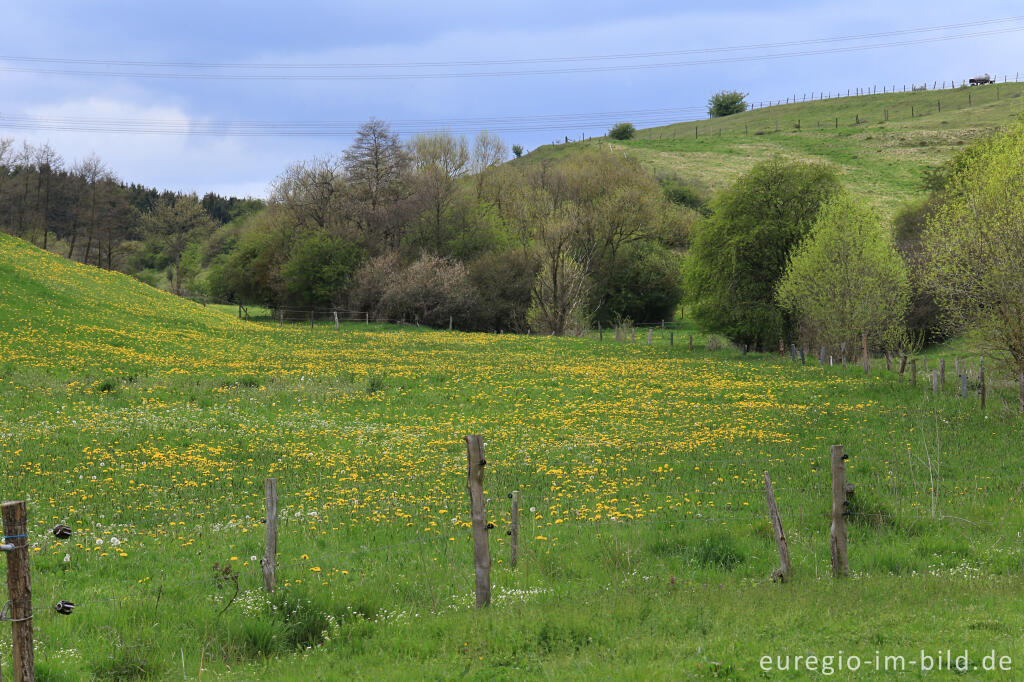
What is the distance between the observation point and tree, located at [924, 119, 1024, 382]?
81.8ft

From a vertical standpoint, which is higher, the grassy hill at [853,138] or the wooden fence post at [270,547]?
the grassy hill at [853,138]

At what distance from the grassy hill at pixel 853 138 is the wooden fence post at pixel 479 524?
99.4 m

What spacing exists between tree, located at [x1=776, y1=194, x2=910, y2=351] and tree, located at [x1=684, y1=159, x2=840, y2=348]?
451 centimetres

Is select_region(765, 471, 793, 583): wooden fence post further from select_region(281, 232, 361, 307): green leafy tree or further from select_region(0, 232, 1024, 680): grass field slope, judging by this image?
select_region(281, 232, 361, 307): green leafy tree

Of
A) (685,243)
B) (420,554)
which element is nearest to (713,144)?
(685,243)

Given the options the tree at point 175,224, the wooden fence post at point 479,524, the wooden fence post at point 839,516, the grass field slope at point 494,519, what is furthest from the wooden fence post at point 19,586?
the tree at point 175,224

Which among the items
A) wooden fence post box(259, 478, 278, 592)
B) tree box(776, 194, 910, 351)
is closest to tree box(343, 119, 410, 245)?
tree box(776, 194, 910, 351)

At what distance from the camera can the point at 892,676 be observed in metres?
6.87

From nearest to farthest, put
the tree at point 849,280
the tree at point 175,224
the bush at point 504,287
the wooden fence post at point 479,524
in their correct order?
1. the wooden fence post at point 479,524
2. the tree at point 849,280
3. the bush at point 504,287
4. the tree at point 175,224

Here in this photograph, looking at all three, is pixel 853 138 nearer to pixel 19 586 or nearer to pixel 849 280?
pixel 849 280

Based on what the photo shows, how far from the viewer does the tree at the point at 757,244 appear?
48.8m

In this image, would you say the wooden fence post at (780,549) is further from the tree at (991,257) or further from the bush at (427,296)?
the bush at (427,296)

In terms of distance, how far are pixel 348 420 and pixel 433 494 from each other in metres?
9.62

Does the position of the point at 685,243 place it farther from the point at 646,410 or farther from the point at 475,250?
the point at 646,410
